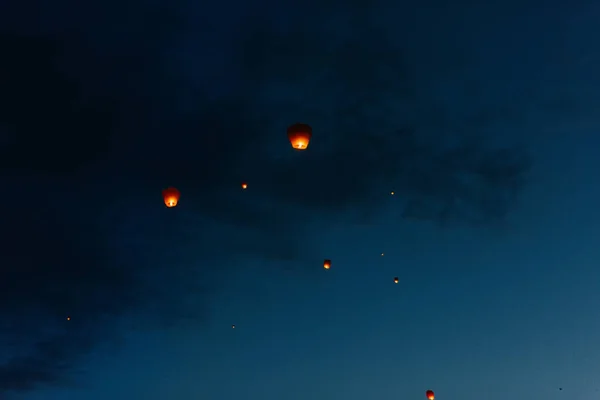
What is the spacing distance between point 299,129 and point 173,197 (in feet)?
13.7

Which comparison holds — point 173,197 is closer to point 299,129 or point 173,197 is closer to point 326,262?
point 299,129

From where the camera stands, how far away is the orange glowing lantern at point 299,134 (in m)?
12.2

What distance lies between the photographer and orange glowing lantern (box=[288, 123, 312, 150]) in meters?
12.2

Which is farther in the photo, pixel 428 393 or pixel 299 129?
pixel 428 393

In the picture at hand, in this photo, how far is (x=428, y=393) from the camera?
2509cm

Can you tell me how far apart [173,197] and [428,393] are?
1632 cm

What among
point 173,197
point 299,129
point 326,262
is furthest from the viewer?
point 326,262

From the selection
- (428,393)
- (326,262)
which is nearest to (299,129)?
(326,262)

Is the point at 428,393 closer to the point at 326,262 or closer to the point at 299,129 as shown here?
the point at 326,262

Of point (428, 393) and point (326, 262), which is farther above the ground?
point (326, 262)

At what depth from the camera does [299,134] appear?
12.2m

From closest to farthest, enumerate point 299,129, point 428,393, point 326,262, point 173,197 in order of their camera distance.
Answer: point 299,129
point 173,197
point 326,262
point 428,393

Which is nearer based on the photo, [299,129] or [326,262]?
[299,129]

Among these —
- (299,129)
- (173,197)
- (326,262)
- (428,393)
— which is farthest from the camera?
(428,393)
